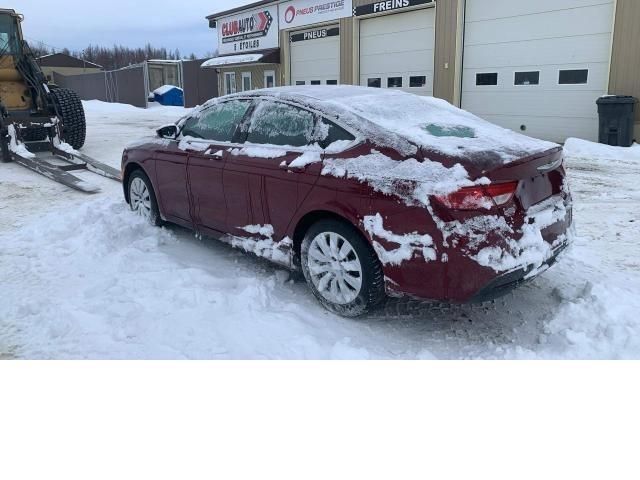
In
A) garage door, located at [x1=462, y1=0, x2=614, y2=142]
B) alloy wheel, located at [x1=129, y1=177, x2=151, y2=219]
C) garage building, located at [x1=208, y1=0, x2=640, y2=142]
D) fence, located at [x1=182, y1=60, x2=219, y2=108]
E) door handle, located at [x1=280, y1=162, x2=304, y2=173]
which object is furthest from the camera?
fence, located at [x1=182, y1=60, x2=219, y2=108]

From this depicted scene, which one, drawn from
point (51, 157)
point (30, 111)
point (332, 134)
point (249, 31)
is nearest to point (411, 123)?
point (332, 134)

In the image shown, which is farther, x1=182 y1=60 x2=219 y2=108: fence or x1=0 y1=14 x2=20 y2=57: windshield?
x1=182 y1=60 x2=219 y2=108: fence

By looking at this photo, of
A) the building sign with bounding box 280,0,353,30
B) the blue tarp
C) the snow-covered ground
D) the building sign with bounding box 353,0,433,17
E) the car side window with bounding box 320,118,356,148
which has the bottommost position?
the snow-covered ground

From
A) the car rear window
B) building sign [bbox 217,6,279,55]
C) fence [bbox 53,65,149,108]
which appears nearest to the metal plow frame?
the car rear window

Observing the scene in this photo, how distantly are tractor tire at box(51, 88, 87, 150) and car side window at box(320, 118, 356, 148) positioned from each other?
8929mm

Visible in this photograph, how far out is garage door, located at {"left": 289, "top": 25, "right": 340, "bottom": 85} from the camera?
1948cm

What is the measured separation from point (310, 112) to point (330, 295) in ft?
4.32

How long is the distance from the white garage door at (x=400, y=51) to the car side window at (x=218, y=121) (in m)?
12.1

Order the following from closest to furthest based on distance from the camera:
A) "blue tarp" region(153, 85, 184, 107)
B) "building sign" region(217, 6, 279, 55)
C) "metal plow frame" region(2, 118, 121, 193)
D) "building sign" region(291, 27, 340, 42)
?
"metal plow frame" region(2, 118, 121, 193)
"building sign" region(291, 27, 340, 42)
"building sign" region(217, 6, 279, 55)
"blue tarp" region(153, 85, 184, 107)

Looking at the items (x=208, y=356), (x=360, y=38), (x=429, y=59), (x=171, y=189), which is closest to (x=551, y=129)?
(x=429, y=59)

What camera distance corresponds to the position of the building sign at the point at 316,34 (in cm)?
1934

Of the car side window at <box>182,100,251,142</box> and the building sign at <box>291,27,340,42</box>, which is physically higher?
the building sign at <box>291,27,340,42</box>

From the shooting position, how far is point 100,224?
5.71 meters

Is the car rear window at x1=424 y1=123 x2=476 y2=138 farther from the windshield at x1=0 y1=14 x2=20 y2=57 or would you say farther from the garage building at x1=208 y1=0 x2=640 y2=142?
the windshield at x1=0 y1=14 x2=20 y2=57
